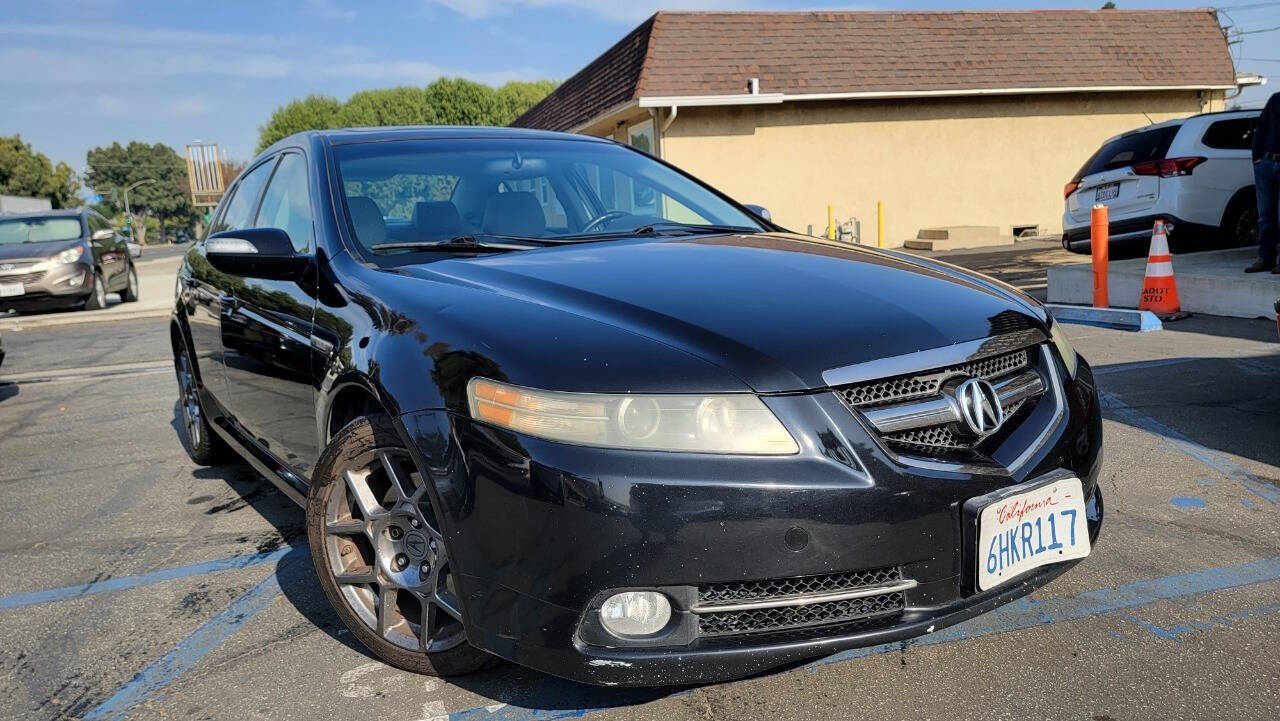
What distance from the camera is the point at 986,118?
68.6ft

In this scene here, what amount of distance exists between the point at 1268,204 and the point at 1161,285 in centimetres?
118

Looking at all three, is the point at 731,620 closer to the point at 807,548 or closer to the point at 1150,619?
the point at 807,548

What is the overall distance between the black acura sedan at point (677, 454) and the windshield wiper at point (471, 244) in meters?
0.07

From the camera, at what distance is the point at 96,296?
14.4m

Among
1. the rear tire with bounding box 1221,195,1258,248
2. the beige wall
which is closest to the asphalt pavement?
the rear tire with bounding box 1221,195,1258,248

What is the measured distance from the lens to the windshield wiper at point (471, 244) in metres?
3.06

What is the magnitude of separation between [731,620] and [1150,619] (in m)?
1.48

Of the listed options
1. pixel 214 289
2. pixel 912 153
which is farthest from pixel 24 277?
pixel 912 153

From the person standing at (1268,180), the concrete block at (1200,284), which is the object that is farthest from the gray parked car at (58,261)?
the person standing at (1268,180)

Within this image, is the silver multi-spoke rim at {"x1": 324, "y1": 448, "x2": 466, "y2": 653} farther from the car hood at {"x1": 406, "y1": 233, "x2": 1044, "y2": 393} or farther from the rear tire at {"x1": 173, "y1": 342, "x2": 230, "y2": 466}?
the rear tire at {"x1": 173, "y1": 342, "x2": 230, "y2": 466}

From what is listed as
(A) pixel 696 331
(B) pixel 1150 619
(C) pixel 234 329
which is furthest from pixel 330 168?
(B) pixel 1150 619

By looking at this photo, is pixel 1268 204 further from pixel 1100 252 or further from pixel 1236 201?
pixel 1236 201

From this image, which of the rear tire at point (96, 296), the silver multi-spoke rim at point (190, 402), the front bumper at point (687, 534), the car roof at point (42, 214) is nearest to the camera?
the front bumper at point (687, 534)

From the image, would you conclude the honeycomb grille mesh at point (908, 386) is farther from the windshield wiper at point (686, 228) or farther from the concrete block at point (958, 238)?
the concrete block at point (958, 238)
